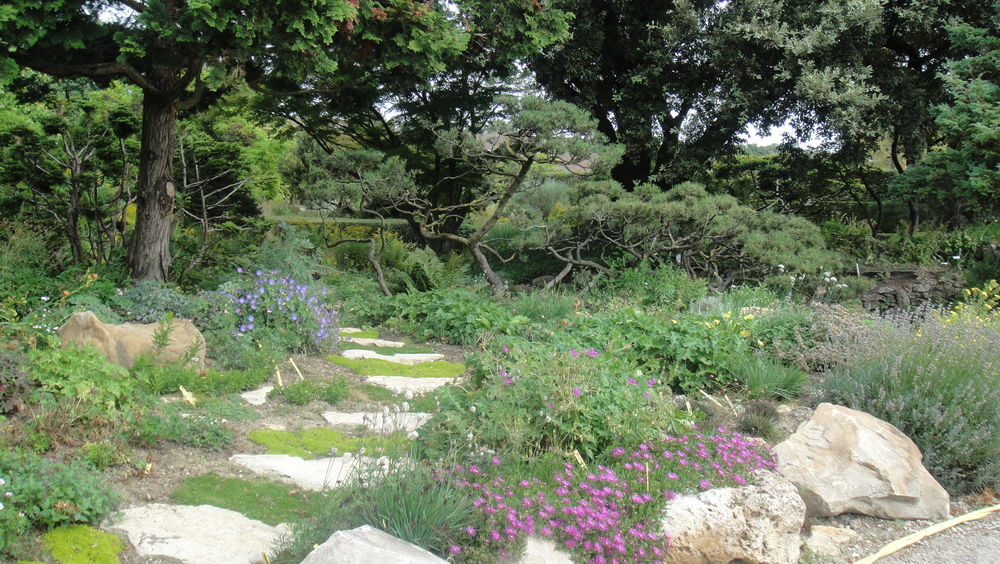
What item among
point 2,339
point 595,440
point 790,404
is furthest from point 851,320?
point 2,339

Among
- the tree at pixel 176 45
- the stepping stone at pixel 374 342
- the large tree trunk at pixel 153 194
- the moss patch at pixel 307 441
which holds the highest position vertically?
the tree at pixel 176 45

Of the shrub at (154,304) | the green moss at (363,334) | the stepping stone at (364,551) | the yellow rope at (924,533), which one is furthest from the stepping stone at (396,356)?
the yellow rope at (924,533)

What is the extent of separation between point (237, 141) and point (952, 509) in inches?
337

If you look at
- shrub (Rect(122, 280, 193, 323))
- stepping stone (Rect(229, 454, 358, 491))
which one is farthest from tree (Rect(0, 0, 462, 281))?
stepping stone (Rect(229, 454, 358, 491))

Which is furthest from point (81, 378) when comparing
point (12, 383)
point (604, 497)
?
point (604, 497)

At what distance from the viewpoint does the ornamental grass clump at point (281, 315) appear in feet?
18.2

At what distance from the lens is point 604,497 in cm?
298

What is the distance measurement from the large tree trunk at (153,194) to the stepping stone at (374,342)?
70.4 inches

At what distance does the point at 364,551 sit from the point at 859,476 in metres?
2.74

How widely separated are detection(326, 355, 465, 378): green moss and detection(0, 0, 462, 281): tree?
227 cm

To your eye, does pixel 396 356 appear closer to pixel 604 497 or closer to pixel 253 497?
pixel 253 497

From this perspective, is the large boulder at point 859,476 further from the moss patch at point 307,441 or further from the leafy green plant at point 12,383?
the leafy green plant at point 12,383

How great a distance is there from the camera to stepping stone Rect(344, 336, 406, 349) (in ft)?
21.0

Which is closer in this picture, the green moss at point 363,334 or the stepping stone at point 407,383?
the stepping stone at point 407,383
